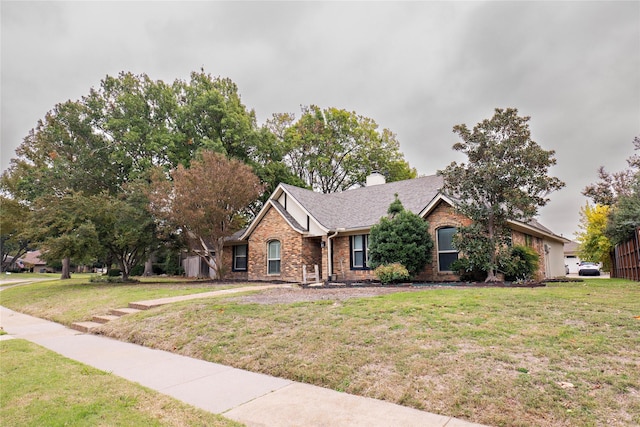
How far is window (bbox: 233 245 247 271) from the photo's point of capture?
21.9 m

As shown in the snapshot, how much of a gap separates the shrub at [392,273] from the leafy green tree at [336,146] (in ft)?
64.4

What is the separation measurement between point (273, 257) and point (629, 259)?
1726cm

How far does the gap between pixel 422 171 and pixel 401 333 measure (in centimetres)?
3483

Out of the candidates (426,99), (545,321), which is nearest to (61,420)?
(545,321)

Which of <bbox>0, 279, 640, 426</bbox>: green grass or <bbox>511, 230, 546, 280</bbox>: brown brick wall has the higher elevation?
<bbox>511, 230, 546, 280</bbox>: brown brick wall

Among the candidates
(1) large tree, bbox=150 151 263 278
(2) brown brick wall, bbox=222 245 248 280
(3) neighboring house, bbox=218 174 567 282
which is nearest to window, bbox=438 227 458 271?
(3) neighboring house, bbox=218 174 567 282

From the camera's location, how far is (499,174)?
40.7 feet

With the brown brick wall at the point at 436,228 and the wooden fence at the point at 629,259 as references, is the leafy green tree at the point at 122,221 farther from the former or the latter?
the wooden fence at the point at 629,259

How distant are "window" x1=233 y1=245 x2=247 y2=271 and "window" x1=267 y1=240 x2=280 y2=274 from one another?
308 centimetres

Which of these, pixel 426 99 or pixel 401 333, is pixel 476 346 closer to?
pixel 401 333

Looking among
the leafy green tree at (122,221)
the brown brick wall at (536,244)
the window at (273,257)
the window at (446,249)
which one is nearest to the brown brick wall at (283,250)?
the window at (273,257)

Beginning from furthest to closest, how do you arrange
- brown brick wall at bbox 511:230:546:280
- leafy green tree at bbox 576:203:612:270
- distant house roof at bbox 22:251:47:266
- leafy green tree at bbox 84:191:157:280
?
distant house roof at bbox 22:251:47:266 → leafy green tree at bbox 576:203:612:270 → leafy green tree at bbox 84:191:157:280 → brown brick wall at bbox 511:230:546:280

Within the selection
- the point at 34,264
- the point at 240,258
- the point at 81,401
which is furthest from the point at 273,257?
the point at 34,264

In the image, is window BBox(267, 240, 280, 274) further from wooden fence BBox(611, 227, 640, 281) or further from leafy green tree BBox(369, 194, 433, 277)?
wooden fence BBox(611, 227, 640, 281)
